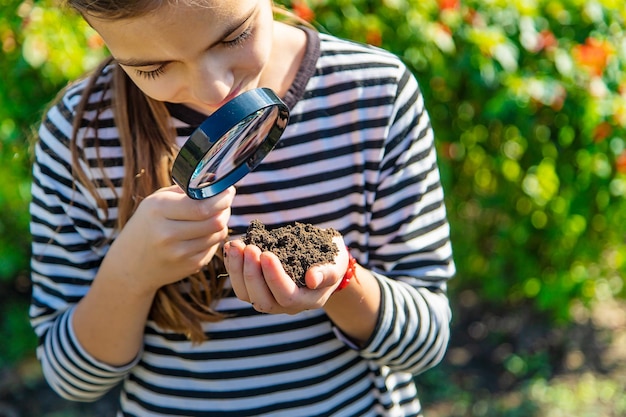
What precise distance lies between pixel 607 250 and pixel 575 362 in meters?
0.72

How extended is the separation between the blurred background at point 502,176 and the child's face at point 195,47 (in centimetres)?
135

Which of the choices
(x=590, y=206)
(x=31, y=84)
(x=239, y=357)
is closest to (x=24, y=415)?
(x=31, y=84)

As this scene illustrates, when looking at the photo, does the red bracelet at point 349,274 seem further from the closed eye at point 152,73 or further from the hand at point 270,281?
the closed eye at point 152,73

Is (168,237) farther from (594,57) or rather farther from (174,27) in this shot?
(594,57)

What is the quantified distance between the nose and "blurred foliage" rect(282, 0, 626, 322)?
164 cm

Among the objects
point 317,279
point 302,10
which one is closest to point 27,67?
point 302,10

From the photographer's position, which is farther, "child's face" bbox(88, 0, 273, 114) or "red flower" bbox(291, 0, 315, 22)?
"red flower" bbox(291, 0, 315, 22)

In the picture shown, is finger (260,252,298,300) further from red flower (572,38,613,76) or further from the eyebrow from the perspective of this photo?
red flower (572,38,613,76)

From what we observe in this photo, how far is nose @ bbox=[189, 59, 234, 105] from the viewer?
1466 millimetres

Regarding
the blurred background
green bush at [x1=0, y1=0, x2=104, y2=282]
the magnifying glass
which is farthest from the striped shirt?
green bush at [x1=0, y1=0, x2=104, y2=282]

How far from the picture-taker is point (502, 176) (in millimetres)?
3805

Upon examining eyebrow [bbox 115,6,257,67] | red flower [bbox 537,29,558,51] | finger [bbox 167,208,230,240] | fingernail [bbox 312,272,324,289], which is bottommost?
red flower [bbox 537,29,558,51]

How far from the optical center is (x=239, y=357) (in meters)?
1.81

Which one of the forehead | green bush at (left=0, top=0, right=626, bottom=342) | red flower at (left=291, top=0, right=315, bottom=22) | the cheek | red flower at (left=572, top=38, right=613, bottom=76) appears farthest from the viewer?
red flower at (left=572, top=38, right=613, bottom=76)
